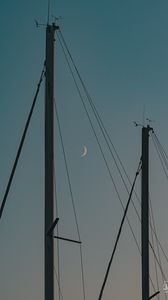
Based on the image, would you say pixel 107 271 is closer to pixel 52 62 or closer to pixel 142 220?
pixel 142 220

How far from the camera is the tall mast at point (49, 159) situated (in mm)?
24680

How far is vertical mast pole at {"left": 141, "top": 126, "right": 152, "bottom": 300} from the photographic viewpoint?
125ft

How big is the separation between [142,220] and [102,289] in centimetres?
431

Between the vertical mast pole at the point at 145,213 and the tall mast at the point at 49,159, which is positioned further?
the vertical mast pole at the point at 145,213

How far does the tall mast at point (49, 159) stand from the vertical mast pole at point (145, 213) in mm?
13003

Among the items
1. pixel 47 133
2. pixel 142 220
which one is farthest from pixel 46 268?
pixel 142 220

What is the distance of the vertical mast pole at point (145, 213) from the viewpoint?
38.0m

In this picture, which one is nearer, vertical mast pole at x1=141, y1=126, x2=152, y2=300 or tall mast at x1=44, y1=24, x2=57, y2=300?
tall mast at x1=44, y1=24, x2=57, y2=300

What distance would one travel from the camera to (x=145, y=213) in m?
40.0

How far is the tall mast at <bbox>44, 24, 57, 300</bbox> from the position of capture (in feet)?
81.0

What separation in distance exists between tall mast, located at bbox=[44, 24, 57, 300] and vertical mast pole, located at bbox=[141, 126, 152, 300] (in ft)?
42.7

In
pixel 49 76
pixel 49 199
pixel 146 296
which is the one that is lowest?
pixel 146 296

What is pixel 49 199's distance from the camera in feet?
83.5

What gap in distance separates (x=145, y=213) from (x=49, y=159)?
14.8 metres
